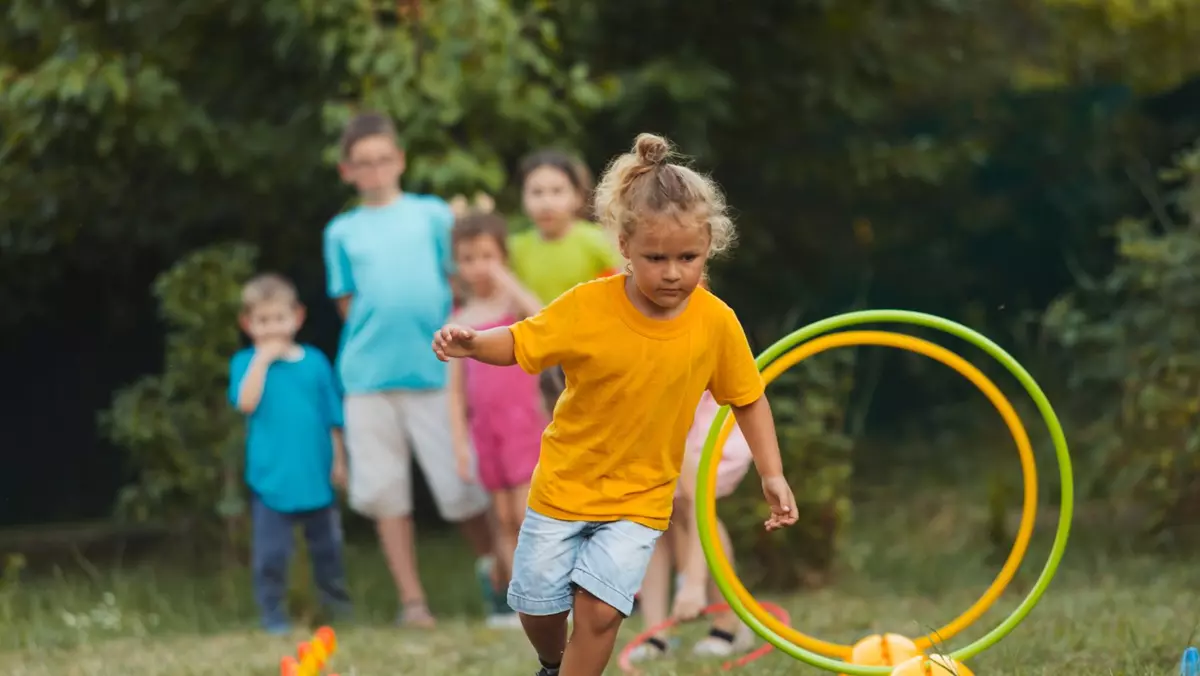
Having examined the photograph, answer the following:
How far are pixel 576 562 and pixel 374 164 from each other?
129 inches

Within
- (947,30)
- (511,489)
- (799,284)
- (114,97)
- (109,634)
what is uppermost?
(947,30)

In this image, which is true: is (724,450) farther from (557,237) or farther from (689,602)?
(557,237)

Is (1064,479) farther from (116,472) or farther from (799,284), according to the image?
(116,472)

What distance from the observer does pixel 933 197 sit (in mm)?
10148

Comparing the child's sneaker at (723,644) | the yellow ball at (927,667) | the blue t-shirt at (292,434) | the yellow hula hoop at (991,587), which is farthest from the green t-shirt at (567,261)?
the yellow ball at (927,667)

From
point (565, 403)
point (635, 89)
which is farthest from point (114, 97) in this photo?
point (565, 403)

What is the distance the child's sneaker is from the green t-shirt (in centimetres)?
145

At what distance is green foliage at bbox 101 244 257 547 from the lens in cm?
798

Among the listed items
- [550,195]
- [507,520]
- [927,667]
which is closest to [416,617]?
[507,520]

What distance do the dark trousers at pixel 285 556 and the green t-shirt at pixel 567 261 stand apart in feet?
4.52

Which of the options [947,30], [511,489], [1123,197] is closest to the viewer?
[511,489]

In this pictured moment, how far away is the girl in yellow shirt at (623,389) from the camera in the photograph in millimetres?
3779

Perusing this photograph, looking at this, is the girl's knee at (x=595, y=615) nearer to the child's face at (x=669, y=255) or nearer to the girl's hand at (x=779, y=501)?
the girl's hand at (x=779, y=501)

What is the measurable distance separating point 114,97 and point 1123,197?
5.58 metres
